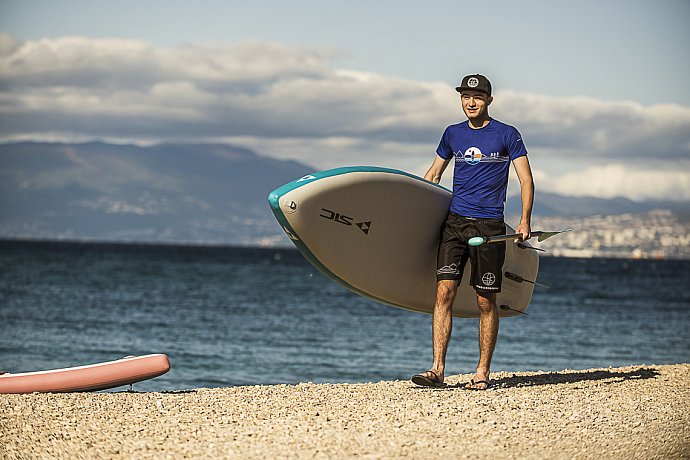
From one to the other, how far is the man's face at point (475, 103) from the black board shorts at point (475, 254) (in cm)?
76

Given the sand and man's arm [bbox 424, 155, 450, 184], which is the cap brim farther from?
the sand

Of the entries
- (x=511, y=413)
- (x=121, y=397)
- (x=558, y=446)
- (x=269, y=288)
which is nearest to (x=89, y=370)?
(x=121, y=397)

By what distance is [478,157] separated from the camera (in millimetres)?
7152

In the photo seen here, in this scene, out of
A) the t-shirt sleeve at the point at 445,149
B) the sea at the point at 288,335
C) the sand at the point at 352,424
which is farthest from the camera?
the sea at the point at 288,335

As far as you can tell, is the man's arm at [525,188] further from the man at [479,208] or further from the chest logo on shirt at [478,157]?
the chest logo on shirt at [478,157]

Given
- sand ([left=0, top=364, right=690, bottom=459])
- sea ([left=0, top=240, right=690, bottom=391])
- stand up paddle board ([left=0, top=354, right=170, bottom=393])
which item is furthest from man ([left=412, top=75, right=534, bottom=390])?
sea ([left=0, top=240, right=690, bottom=391])

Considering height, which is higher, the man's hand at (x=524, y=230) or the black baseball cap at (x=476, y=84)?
the black baseball cap at (x=476, y=84)

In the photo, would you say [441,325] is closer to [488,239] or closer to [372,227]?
[488,239]

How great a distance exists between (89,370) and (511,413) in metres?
3.22

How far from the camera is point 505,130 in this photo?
715cm

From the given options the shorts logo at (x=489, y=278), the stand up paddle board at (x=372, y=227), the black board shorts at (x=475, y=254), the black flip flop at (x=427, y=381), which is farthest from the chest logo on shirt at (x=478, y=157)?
the black flip flop at (x=427, y=381)

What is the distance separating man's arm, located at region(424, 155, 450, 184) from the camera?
756 cm

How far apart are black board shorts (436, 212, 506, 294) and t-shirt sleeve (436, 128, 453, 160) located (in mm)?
472

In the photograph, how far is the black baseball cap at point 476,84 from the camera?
23.3 feet
